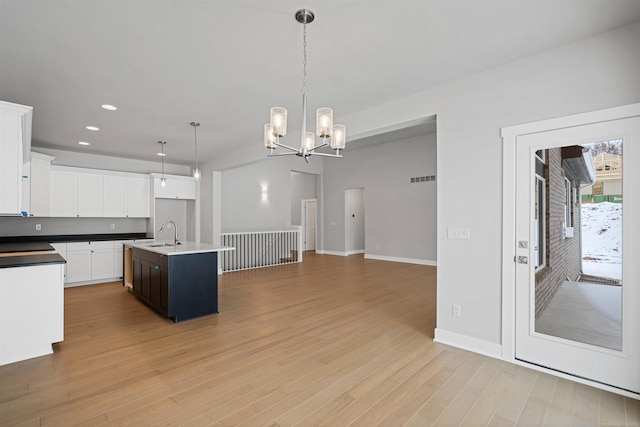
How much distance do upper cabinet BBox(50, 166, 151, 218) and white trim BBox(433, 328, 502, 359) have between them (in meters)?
6.55

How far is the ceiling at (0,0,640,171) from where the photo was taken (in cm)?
208

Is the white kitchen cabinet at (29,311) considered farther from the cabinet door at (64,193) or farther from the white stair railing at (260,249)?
the white stair railing at (260,249)

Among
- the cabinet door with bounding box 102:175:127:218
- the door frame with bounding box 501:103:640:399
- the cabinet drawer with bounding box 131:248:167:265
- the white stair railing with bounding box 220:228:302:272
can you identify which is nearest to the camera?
the door frame with bounding box 501:103:640:399

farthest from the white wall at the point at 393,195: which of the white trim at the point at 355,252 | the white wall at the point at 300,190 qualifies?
the white wall at the point at 300,190

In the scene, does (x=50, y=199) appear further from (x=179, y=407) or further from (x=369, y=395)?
(x=369, y=395)

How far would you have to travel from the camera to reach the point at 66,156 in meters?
6.38

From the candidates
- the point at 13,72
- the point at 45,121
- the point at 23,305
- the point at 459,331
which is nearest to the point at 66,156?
the point at 45,121

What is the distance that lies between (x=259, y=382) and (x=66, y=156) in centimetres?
668

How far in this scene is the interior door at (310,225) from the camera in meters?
11.9

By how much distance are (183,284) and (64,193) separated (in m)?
3.94

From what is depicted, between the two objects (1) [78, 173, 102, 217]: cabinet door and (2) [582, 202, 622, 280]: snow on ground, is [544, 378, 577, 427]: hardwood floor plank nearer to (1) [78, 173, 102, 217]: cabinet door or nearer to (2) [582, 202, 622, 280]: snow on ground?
(2) [582, 202, 622, 280]: snow on ground

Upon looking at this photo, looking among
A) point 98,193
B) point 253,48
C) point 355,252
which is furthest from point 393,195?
point 98,193

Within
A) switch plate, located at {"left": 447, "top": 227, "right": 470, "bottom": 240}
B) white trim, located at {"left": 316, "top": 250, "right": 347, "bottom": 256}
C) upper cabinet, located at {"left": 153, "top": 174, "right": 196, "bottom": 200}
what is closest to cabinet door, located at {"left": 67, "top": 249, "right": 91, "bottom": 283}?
upper cabinet, located at {"left": 153, "top": 174, "right": 196, "bottom": 200}

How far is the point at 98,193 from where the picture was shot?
6332mm
